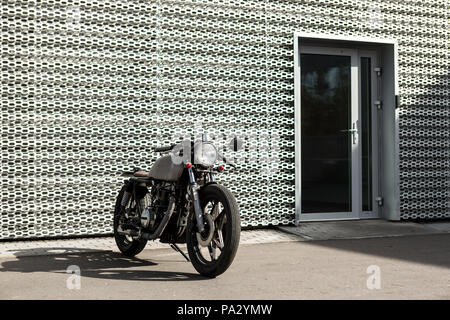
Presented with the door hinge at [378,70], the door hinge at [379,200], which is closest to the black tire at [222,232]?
the door hinge at [379,200]

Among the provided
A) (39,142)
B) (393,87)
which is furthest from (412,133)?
(39,142)

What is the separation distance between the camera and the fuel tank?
15.9ft

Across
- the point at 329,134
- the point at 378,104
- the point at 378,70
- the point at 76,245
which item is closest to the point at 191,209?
the point at 76,245

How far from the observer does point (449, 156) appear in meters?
8.23

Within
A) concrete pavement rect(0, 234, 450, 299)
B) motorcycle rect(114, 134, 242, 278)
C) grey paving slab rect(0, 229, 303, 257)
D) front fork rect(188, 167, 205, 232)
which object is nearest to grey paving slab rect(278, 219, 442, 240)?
grey paving slab rect(0, 229, 303, 257)

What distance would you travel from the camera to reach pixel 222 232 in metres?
4.59

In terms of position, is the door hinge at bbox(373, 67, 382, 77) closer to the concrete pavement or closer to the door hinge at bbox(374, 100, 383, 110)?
the door hinge at bbox(374, 100, 383, 110)

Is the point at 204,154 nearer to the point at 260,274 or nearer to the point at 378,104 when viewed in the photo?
the point at 260,274

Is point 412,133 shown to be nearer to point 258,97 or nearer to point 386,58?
point 386,58

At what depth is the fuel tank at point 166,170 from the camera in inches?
191

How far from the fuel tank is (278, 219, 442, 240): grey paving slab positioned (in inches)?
90.0

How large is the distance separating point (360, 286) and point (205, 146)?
1640 mm

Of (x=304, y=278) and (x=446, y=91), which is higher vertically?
(x=446, y=91)

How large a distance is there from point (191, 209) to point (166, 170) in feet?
1.52
